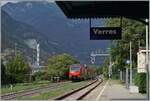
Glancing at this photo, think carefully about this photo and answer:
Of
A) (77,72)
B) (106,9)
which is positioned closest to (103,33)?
(106,9)

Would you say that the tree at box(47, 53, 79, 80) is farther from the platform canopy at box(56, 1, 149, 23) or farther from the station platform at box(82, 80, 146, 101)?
the platform canopy at box(56, 1, 149, 23)

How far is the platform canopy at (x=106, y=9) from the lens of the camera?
2408 centimetres

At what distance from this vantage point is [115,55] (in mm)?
71375

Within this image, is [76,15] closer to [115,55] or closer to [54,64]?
[115,55]

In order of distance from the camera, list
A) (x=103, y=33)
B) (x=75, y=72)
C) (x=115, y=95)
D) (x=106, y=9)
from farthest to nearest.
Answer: (x=75, y=72) < (x=115, y=95) < (x=103, y=33) < (x=106, y=9)

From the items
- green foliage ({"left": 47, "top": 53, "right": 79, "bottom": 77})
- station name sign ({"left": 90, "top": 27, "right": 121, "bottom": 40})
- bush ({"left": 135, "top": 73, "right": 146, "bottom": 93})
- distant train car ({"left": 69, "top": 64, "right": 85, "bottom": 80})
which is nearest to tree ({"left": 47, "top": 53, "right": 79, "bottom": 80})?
green foliage ({"left": 47, "top": 53, "right": 79, "bottom": 77})

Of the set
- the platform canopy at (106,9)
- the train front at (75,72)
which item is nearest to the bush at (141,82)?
the platform canopy at (106,9)

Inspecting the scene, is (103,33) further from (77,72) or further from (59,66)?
→ (59,66)

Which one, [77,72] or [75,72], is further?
[75,72]

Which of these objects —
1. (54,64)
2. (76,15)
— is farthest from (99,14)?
(54,64)

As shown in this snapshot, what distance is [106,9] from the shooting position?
25.7 metres

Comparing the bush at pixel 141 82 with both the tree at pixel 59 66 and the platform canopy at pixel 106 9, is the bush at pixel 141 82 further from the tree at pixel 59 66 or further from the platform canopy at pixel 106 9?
the tree at pixel 59 66

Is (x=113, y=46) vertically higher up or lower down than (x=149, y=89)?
higher up

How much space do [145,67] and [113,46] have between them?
42497 millimetres
